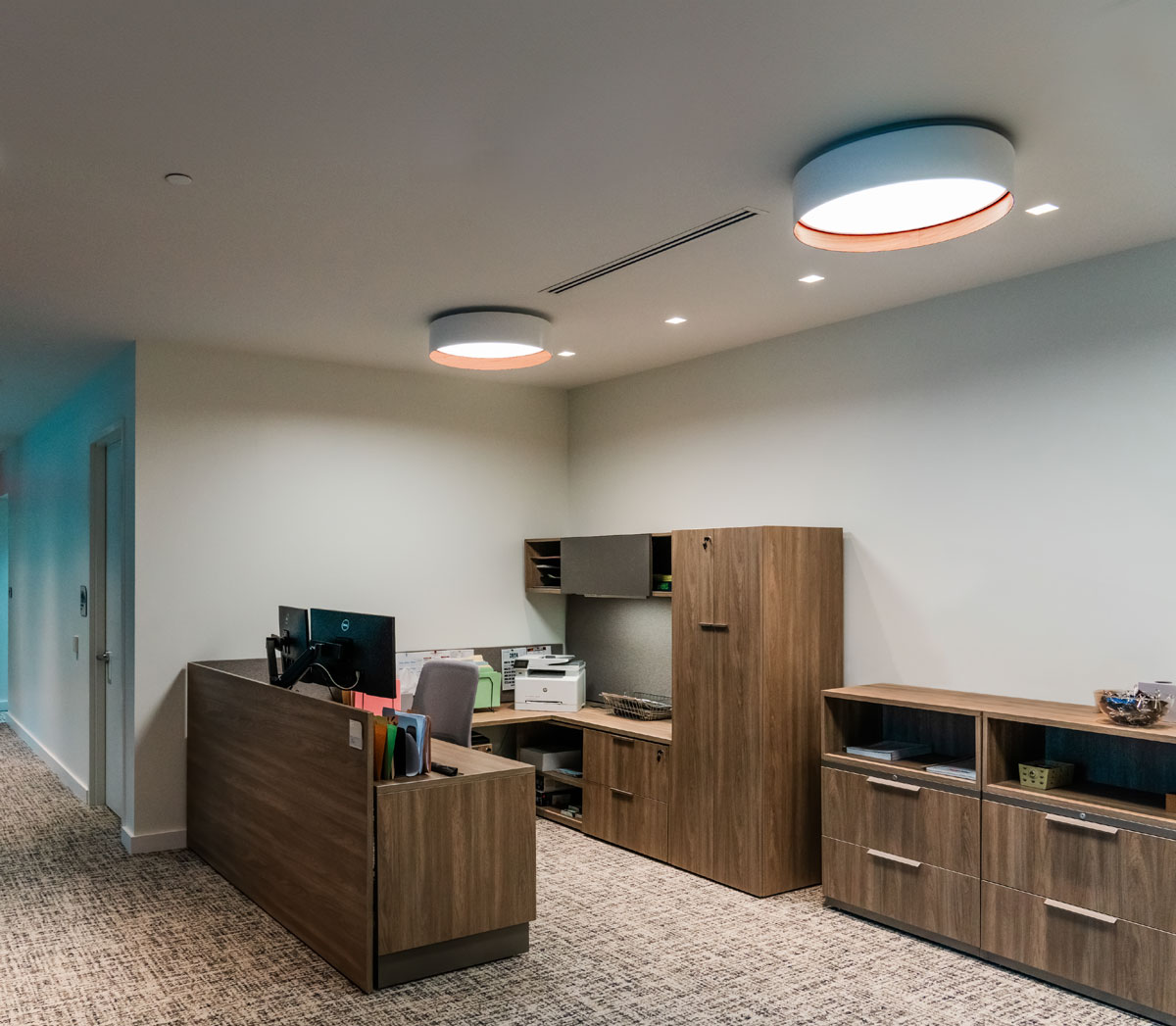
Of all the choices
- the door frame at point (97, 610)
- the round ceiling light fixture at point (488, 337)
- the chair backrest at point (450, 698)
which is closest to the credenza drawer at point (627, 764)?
the chair backrest at point (450, 698)

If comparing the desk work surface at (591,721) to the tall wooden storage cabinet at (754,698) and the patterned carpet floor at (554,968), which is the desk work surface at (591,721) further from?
the patterned carpet floor at (554,968)

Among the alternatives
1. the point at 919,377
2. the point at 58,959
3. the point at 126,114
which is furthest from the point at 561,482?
the point at 126,114

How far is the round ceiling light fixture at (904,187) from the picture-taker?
2688 millimetres

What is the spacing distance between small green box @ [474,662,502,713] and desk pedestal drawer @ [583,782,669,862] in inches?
33.5

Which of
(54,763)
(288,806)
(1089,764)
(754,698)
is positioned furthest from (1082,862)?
(54,763)

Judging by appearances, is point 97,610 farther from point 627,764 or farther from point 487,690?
point 627,764

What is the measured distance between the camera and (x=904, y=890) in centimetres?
403

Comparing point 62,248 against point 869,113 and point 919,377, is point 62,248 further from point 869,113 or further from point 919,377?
point 919,377

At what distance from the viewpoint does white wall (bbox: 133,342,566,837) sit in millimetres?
5328

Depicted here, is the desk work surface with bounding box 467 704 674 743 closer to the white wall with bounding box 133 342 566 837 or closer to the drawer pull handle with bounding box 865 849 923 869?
the white wall with bounding box 133 342 566 837

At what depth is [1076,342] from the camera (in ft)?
13.1

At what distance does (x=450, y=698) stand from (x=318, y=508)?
5.27ft

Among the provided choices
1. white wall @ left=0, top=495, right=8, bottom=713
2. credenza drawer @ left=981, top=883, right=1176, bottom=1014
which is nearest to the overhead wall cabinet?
credenza drawer @ left=981, top=883, right=1176, bottom=1014

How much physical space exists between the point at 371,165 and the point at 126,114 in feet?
2.20
